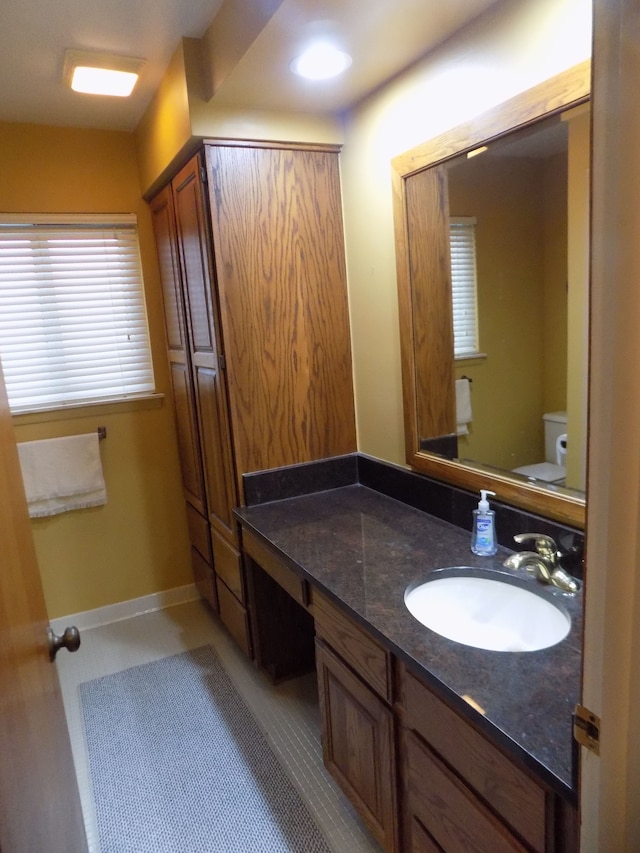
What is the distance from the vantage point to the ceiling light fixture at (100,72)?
192 cm

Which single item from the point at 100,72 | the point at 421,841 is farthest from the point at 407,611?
the point at 100,72

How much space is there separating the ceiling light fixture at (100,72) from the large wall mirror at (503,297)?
1.05m

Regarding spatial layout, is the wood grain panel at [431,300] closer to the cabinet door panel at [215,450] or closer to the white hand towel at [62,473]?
the cabinet door panel at [215,450]

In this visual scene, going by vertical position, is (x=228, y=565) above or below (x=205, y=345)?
below

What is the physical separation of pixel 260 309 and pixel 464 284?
787mm

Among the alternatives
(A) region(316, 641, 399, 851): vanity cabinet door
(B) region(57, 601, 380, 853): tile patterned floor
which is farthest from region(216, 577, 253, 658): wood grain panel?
(A) region(316, 641, 399, 851): vanity cabinet door

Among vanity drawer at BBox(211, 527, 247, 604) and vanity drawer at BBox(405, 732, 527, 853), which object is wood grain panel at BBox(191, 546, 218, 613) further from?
vanity drawer at BBox(405, 732, 527, 853)

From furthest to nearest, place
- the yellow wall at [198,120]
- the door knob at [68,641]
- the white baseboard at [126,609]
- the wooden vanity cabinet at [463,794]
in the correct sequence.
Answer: the white baseboard at [126,609] → the yellow wall at [198,120] → the door knob at [68,641] → the wooden vanity cabinet at [463,794]

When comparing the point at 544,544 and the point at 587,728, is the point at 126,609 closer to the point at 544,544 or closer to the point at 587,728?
the point at 544,544

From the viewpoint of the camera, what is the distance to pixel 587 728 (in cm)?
62

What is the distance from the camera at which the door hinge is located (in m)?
0.61

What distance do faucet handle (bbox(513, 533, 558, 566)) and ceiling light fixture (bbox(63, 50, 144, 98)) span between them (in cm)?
202

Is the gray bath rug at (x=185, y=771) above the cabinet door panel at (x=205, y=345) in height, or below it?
below

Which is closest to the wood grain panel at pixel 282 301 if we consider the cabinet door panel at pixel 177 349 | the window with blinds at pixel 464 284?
the cabinet door panel at pixel 177 349
